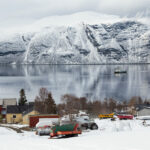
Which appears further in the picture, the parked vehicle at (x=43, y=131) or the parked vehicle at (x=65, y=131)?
the parked vehicle at (x=43, y=131)

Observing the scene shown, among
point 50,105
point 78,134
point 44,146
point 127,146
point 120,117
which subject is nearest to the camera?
point 127,146

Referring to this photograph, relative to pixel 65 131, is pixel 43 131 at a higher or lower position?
lower

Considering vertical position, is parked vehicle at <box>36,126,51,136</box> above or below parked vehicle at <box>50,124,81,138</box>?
below

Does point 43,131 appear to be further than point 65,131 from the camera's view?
Yes

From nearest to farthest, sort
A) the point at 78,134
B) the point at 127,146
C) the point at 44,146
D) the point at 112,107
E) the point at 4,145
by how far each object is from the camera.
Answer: the point at 127,146 < the point at 44,146 < the point at 4,145 < the point at 78,134 < the point at 112,107

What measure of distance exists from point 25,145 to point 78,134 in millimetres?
4039

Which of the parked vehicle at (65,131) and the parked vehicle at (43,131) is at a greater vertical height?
the parked vehicle at (65,131)

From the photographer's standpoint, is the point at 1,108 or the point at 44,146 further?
the point at 1,108

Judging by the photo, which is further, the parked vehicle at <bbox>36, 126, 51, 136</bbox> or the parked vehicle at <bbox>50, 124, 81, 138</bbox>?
the parked vehicle at <bbox>36, 126, 51, 136</bbox>

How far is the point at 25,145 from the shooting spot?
10586 millimetres

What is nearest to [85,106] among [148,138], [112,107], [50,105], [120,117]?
[112,107]

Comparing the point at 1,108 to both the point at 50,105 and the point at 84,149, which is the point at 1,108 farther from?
the point at 84,149

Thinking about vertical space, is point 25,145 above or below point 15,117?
above

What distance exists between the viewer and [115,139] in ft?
33.9
